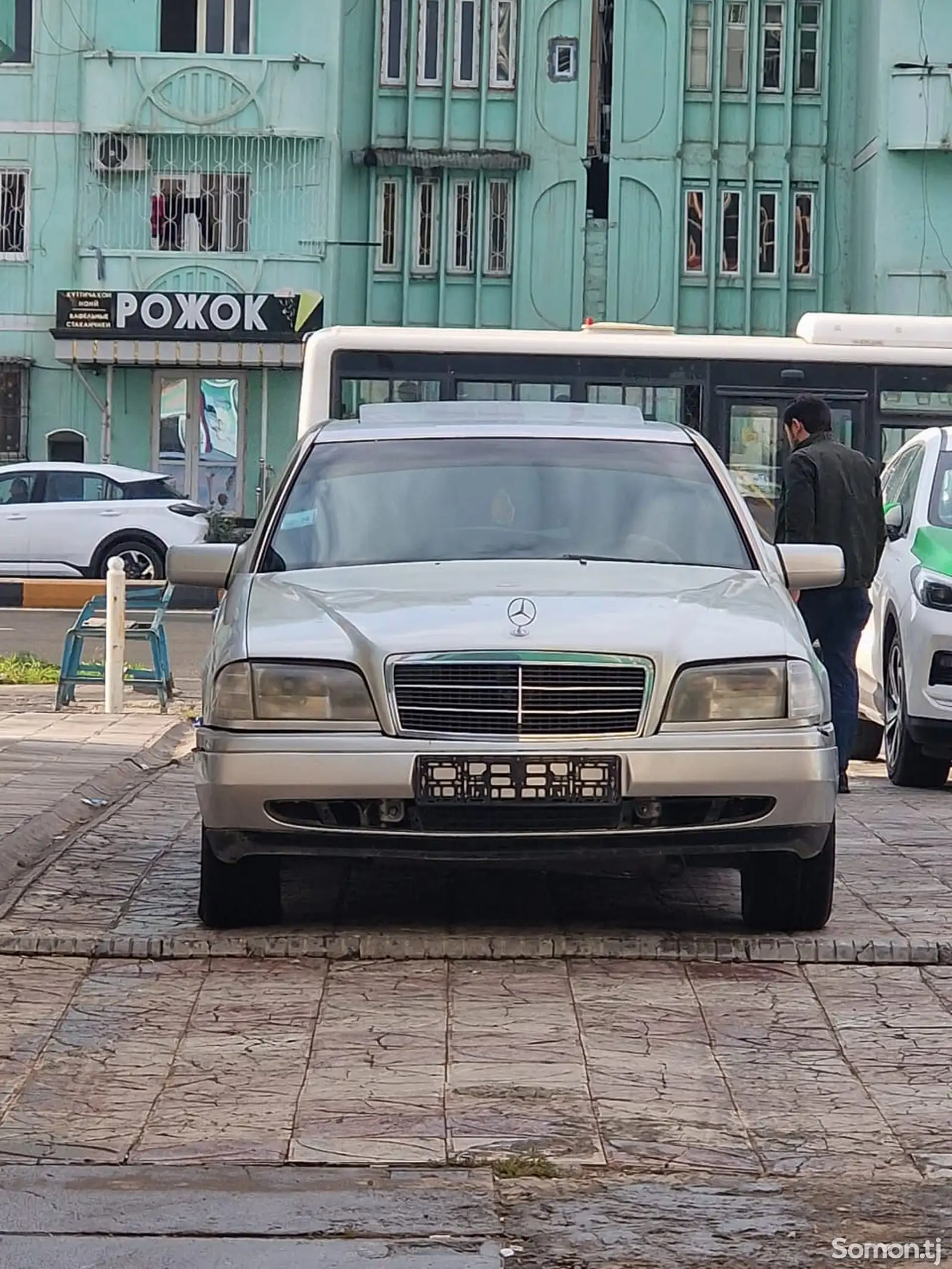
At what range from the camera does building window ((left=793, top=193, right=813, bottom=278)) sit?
38375mm

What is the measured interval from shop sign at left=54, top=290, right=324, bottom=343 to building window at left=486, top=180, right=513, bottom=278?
4.12 m

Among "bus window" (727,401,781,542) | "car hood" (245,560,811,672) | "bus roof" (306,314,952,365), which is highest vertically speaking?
"bus roof" (306,314,952,365)

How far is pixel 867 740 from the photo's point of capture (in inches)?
531

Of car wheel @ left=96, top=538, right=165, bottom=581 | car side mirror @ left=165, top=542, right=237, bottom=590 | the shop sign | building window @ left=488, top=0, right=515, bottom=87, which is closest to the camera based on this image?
car side mirror @ left=165, top=542, right=237, bottom=590

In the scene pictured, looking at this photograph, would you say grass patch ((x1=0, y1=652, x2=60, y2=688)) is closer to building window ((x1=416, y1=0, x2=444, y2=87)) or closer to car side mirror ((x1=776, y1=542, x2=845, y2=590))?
car side mirror ((x1=776, y1=542, x2=845, y2=590))

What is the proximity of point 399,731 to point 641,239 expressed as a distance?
3274 cm

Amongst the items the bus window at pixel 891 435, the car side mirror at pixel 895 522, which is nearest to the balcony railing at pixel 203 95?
the bus window at pixel 891 435

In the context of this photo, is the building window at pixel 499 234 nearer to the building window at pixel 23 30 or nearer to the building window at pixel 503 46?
the building window at pixel 503 46

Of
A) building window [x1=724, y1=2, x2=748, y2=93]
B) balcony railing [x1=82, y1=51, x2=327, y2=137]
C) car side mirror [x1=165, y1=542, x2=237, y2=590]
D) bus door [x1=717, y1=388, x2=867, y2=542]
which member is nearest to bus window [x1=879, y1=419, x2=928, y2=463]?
bus door [x1=717, y1=388, x2=867, y2=542]

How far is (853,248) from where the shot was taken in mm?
38344

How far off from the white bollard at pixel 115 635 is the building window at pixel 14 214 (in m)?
22.8

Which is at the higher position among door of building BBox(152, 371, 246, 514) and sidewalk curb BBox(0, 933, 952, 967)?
door of building BBox(152, 371, 246, 514)

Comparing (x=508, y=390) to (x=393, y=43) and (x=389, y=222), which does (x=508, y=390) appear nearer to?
(x=389, y=222)

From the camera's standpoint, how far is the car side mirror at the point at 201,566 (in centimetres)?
A: 732
